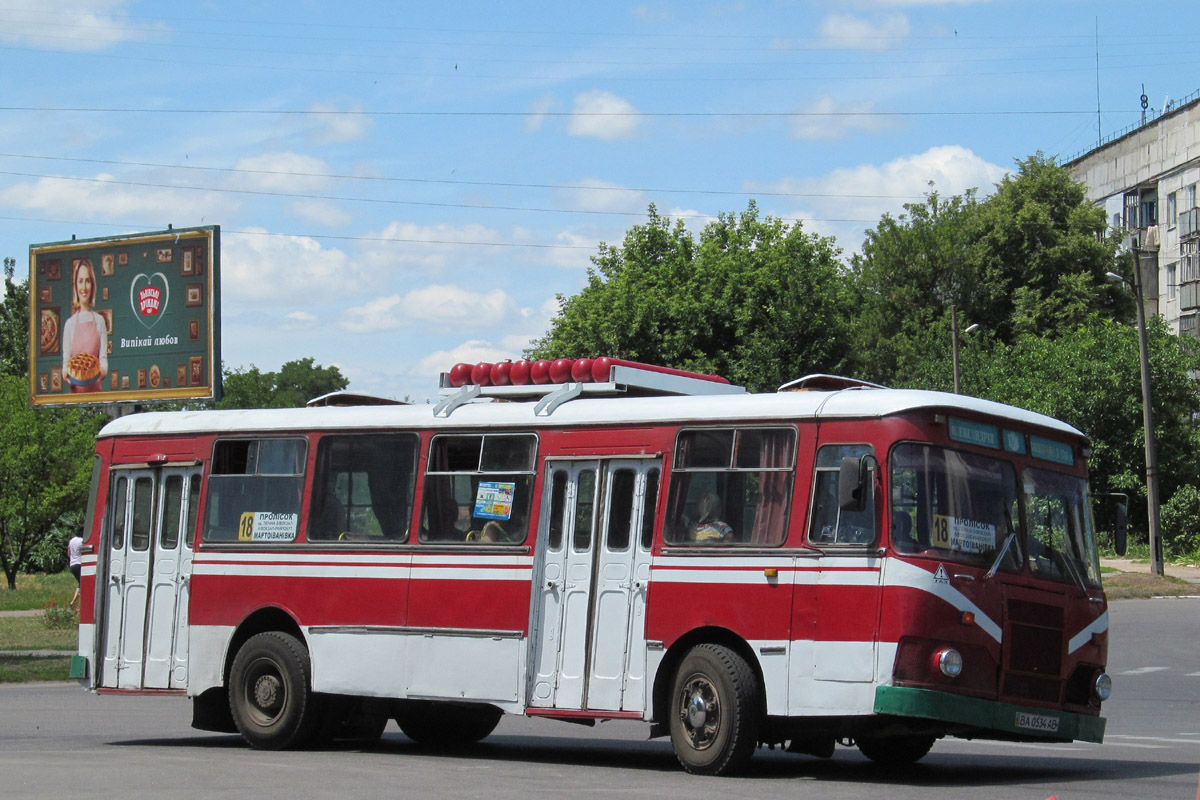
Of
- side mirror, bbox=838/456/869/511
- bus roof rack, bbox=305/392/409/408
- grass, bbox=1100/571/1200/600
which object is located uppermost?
bus roof rack, bbox=305/392/409/408

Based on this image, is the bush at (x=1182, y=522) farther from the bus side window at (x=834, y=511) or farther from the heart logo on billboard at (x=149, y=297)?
the bus side window at (x=834, y=511)

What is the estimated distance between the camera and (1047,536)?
1208 cm

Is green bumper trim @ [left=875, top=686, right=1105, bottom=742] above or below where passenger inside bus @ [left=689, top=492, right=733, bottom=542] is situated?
below

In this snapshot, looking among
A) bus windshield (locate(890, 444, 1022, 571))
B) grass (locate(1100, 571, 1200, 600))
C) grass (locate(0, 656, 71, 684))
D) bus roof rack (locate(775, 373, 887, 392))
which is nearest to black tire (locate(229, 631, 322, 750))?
bus roof rack (locate(775, 373, 887, 392))

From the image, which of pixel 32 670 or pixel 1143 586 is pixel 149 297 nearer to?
pixel 32 670

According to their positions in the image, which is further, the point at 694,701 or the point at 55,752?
the point at 55,752

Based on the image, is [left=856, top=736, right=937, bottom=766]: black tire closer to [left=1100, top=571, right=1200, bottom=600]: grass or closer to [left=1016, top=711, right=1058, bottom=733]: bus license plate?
[left=1016, top=711, right=1058, bottom=733]: bus license plate

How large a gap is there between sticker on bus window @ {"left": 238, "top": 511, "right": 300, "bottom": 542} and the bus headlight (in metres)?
6.12

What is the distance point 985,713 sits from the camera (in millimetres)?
11273

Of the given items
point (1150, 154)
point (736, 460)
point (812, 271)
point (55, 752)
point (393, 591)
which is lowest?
point (55, 752)

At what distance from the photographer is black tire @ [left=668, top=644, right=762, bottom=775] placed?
1162 cm

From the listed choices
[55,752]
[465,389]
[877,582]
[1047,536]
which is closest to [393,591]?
[465,389]

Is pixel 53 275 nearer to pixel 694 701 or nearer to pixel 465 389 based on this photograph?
pixel 465 389

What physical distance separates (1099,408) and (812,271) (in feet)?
36.1
